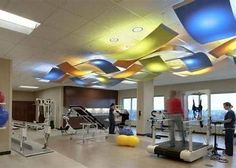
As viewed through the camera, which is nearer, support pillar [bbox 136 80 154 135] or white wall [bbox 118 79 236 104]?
support pillar [bbox 136 80 154 135]

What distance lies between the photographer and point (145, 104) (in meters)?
10.0

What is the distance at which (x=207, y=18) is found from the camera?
3330 millimetres

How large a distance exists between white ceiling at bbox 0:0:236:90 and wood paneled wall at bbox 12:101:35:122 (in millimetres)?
11479

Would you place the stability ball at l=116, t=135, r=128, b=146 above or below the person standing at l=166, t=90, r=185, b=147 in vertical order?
below

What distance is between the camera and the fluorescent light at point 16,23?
352 cm

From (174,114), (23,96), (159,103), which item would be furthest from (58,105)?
(174,114)

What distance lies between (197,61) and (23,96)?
1449 centimetres

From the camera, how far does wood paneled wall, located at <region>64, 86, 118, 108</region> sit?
44.0ft

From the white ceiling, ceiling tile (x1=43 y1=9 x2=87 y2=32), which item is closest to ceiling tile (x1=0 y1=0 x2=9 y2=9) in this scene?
the white ceiling

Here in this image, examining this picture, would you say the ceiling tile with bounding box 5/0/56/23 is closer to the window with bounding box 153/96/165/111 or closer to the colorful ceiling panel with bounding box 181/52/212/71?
the colorful ceiling panel with bounding box 181/52/212/71

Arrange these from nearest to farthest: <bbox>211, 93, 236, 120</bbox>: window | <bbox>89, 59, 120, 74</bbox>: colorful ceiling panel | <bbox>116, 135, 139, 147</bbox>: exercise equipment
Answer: <bbox>89, 59, 120, 74</bbox>: colorful ceiling panel
<bbox>116, 135, 139, 147</bbox>: exercise equipment
<bbox>211, 93, 236, 120</bbox>: window

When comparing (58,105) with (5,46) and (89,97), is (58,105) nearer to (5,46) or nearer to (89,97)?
(89,97)

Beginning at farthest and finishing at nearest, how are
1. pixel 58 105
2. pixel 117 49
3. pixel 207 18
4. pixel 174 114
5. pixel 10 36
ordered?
1. pixel 58 105
2. pixel 174 114
3. pixel 117 49
4. pixel 10 36
5. pixel 207 18

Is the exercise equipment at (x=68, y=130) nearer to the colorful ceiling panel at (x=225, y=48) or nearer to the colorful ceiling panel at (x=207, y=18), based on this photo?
the colorful ceiling panel at (x=225, y=48)
